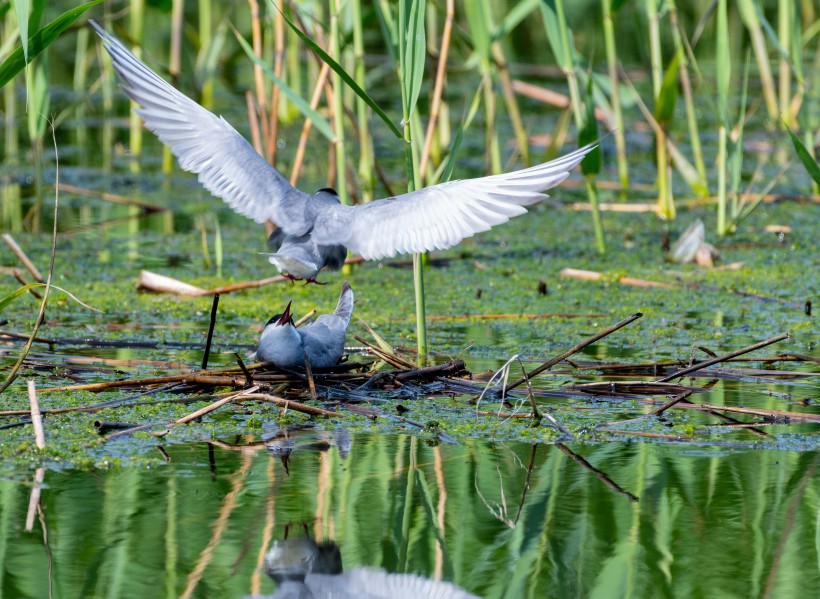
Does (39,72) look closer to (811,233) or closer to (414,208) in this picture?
(414,208)

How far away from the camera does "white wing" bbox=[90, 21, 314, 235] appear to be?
4836 mm

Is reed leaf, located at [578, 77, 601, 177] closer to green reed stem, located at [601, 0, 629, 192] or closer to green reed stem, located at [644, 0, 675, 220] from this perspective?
green reed stem, located at [601, 0, 629, 192]

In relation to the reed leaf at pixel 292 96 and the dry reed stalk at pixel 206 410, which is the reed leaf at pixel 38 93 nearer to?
the reed leaf at pixel 292 96

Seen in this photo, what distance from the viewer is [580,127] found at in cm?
666

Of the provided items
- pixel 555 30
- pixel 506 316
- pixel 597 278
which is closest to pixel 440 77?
pixel 555 30

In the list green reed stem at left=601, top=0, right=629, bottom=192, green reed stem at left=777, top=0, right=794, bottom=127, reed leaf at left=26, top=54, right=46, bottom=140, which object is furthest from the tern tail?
green reed stem at left=777, top=0, right=794, bottom=127

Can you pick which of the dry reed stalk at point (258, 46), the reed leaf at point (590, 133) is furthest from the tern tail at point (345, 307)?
the dry reed stalk at point (258, 46)

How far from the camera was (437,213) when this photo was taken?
14.3ft

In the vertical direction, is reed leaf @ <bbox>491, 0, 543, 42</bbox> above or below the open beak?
above

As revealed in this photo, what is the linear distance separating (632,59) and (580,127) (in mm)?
8162

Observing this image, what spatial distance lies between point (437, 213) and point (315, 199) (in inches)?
23.8

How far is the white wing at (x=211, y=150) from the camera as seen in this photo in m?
4.84

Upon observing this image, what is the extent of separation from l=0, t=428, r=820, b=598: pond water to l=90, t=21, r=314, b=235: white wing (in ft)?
3.43

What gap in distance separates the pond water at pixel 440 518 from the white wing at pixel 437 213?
2.31 ft
